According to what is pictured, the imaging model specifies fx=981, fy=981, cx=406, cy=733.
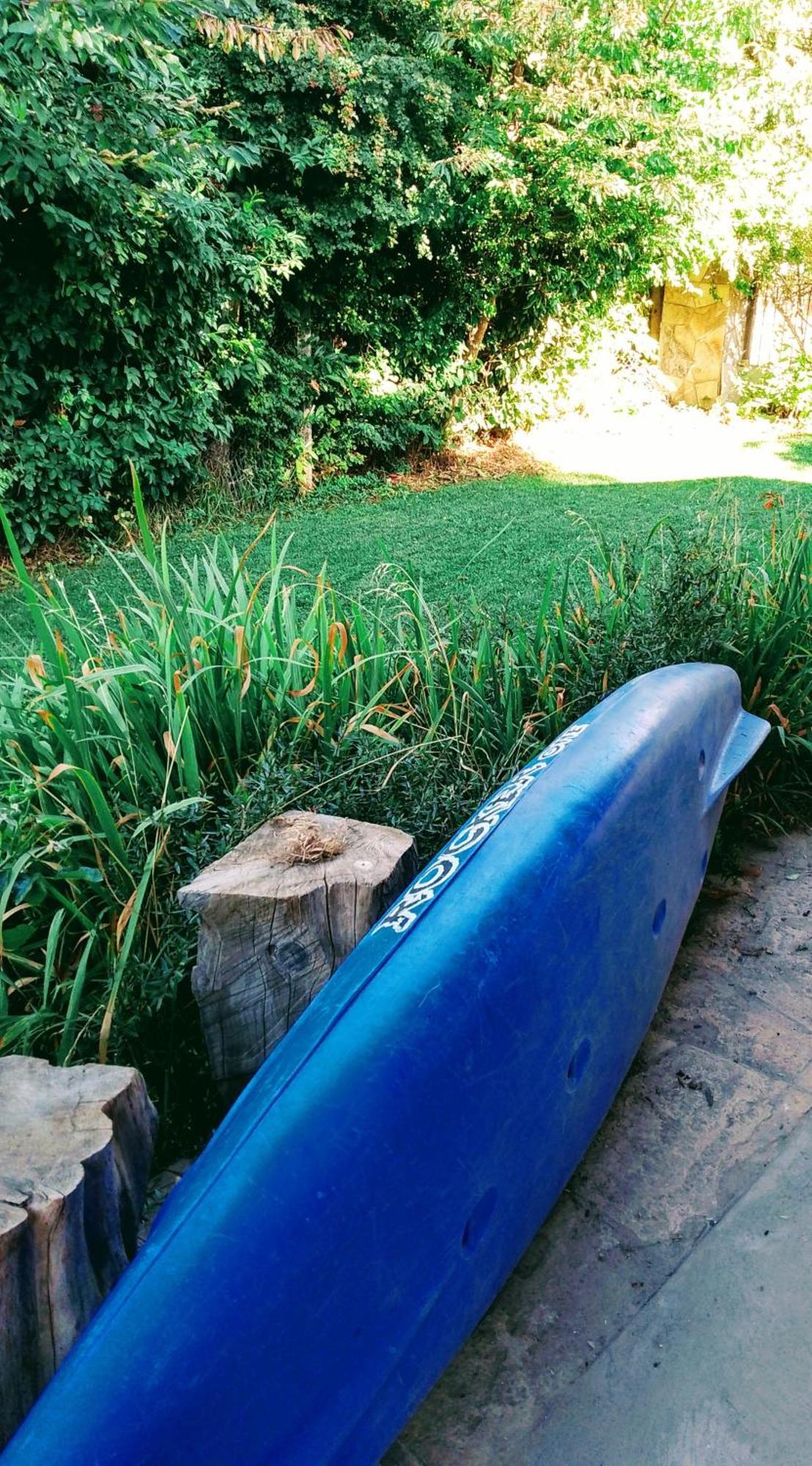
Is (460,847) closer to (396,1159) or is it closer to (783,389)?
(396,1159)

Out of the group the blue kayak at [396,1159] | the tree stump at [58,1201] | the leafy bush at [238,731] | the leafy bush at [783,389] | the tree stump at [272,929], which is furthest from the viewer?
the leafy bush at [783,389]

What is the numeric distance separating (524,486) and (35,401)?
14.4ft

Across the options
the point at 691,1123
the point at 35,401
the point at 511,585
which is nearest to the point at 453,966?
the point at 691,1123

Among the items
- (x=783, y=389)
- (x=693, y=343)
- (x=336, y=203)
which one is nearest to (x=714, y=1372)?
(x=336, y=203)

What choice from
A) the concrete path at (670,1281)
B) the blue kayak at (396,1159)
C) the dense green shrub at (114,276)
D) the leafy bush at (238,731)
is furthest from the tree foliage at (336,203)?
the concrete path at (670,1281)

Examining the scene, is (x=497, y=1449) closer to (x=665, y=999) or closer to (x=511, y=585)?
(x=665, y=999)

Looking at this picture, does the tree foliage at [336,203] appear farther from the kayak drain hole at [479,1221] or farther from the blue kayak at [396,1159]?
the kayak drain hole at [479,1221]

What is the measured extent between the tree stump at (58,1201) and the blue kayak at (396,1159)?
17cm

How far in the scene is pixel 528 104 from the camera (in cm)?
906

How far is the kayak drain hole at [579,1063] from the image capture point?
180 centimetres

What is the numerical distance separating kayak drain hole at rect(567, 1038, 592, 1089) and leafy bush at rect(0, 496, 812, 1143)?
Answer: 0.82m

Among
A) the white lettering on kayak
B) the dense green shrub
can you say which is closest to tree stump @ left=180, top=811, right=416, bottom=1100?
the white lettering on kayak

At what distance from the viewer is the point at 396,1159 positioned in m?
1.39

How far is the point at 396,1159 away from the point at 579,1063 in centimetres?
57
